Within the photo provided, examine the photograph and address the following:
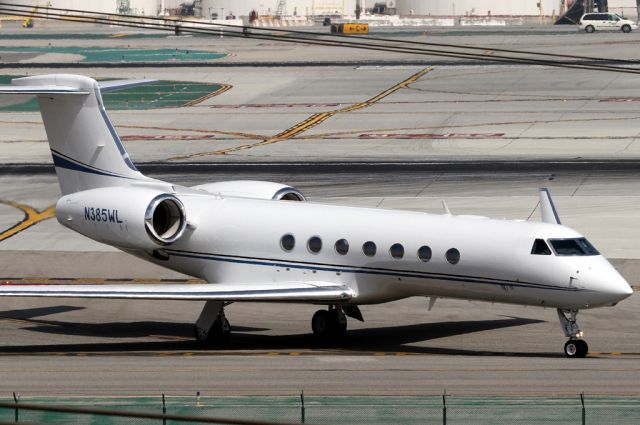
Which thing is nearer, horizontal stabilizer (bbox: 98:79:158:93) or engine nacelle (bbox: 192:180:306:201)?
engine nacelle (bbox: 192:180:306:201)

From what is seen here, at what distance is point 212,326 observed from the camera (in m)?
32.2

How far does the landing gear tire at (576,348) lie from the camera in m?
29.3

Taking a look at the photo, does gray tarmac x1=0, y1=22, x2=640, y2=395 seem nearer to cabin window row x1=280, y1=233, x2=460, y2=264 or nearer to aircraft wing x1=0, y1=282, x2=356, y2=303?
aircraft wing x1=0, y1=282, x2=356, y2=303

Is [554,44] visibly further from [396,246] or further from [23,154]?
[396,246]

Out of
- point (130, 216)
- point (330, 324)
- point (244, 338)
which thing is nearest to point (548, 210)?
point (330, 324)

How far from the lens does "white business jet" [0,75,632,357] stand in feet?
97.1

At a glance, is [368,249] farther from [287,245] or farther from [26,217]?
[26,217]

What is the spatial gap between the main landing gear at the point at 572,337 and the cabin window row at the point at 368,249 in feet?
8.26

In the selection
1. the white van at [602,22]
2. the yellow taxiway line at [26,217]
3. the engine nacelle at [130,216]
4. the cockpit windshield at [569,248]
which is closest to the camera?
the cockpit windshield at [569,248]

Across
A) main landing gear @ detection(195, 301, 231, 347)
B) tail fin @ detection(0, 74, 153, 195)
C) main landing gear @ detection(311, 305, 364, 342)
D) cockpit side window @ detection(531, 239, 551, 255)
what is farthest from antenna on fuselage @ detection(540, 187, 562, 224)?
tail fin @ detection(0, 74, 153, 195)

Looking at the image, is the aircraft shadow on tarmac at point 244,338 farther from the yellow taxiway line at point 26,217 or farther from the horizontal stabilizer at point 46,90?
the yellow taxiway line at point 26,217

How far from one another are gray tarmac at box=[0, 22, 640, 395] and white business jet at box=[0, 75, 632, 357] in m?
1.30

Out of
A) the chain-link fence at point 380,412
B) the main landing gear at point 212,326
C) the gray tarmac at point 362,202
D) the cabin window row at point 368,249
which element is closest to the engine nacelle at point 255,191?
the cabin window row at point 368,249

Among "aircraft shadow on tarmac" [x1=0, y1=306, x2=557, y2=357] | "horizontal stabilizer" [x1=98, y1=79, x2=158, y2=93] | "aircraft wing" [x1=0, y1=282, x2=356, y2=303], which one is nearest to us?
"aircraft wing" [x1=0, y1=282, x2=356, y2=303]
